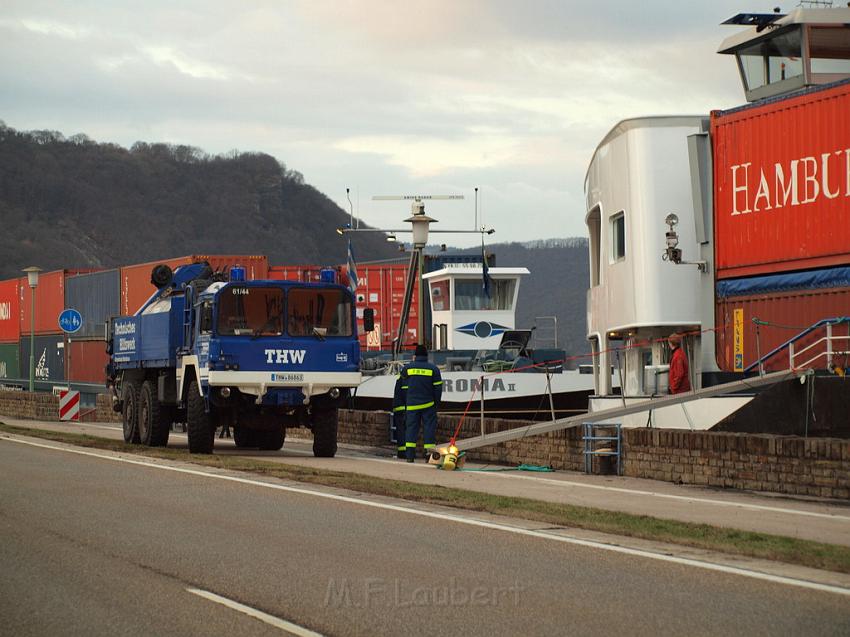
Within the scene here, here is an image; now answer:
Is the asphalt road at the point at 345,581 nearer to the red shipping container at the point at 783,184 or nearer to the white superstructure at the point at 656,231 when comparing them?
the red shipping container at the point at 783,184

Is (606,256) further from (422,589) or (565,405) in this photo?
(422,589)

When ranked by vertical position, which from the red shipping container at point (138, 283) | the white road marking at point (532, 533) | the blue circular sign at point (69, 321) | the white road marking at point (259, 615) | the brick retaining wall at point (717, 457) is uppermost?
the red shipping container at point (138, 283)

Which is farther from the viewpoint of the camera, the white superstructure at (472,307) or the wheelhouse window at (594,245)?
the white superstructure at (472,307)

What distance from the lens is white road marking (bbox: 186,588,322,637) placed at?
22.9ft

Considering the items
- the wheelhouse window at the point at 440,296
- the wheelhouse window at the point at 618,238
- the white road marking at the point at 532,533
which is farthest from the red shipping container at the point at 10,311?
the white road marking at the point at 532,533

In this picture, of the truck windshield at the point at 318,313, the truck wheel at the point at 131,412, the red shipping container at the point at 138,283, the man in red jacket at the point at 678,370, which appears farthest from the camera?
the red shipping container at the point at 138,283

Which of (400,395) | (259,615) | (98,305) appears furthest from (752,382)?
(98,305)

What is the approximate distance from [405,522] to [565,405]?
23.1m

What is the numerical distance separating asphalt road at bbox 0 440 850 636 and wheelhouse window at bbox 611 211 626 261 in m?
11.1

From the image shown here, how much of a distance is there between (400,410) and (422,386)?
1.42 m

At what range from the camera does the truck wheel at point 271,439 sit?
2486 centimetres

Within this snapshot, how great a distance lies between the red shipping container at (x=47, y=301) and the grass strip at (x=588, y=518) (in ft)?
104

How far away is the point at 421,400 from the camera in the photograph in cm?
2114

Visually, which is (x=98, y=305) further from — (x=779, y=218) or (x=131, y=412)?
(x=779, y=218)
